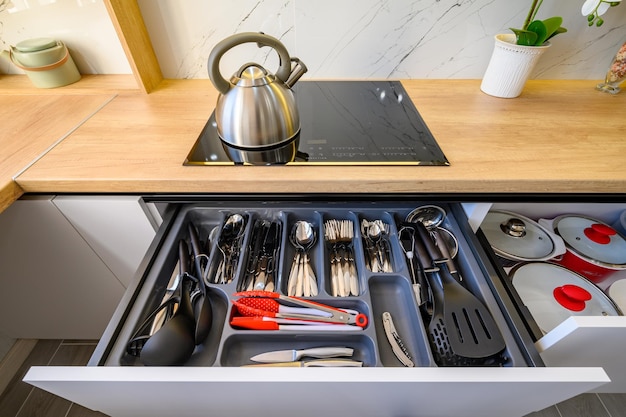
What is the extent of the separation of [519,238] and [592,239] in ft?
0.65

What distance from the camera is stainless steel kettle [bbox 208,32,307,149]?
2.17 feet

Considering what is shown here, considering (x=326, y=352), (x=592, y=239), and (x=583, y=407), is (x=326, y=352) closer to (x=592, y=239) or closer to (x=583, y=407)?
(x=592, y=239)

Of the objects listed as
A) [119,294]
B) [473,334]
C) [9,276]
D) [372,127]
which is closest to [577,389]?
[473,334]

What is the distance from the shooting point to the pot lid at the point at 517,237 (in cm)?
85

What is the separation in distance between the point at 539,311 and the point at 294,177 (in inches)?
28.2

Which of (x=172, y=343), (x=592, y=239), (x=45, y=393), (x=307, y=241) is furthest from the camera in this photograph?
(x=45, y=393)

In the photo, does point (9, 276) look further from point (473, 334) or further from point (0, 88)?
point (473, 334)

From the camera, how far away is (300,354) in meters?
0.58

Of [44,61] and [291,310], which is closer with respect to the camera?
[291,310]

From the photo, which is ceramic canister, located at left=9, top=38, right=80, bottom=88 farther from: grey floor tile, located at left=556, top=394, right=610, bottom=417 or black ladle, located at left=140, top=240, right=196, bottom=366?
grey floor tile, located at left=556, top=394, right=610, bottom=417

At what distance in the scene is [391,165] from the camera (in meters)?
0.70

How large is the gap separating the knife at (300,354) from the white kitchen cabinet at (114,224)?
0.42 metres

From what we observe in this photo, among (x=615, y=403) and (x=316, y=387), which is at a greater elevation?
(x=615, y=403)

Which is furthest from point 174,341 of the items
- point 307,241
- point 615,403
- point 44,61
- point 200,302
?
point 615,403
